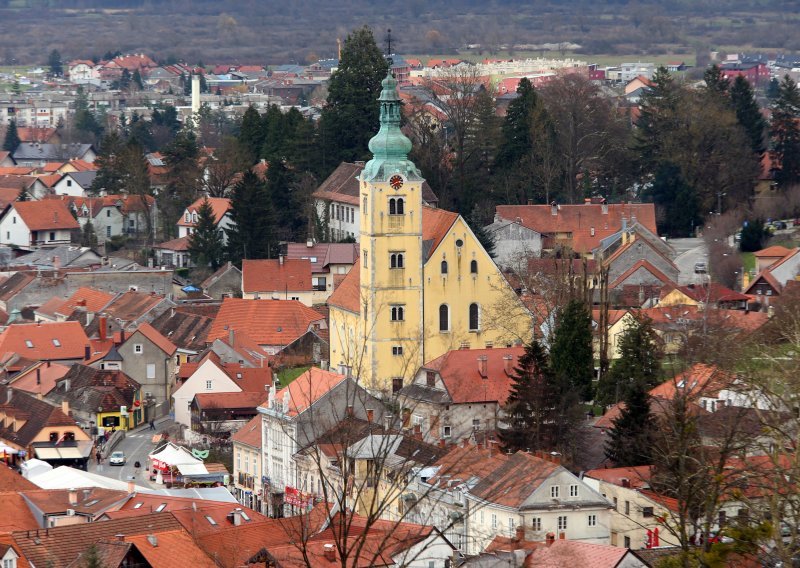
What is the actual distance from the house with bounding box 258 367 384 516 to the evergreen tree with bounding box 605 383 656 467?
558 cm

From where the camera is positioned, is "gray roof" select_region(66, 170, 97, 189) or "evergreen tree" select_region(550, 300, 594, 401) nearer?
"evergreen tree" select_region(550, 300, 594, 401)

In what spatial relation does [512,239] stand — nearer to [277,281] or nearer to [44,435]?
[277,281]

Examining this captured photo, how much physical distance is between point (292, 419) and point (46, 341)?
18.2 m

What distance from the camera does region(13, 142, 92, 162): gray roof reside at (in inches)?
5113

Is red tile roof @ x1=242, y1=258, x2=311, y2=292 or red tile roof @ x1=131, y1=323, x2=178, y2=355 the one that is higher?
red tile roof @ x1=242, y1=258, x2=311, y2=292

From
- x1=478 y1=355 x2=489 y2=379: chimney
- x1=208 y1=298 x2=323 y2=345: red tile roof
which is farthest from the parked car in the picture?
x1=208 y1=298 x2=323 y2=345: red tile roof

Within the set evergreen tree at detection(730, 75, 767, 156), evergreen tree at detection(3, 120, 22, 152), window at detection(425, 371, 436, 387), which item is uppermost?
evergreen tree at detection(730, 75, 767, 156)

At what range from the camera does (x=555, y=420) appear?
173 feet

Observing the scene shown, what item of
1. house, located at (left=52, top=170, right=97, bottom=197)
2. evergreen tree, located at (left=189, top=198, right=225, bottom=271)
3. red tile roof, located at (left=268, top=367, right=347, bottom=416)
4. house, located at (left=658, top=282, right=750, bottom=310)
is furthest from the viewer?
house, located at (left=52, top=170, right=97, bottom=197)

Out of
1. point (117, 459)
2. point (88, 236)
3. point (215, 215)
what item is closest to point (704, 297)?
point (117, 459)

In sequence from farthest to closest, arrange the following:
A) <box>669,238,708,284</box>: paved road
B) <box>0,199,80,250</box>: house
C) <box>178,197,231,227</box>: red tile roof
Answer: <box>0,199,80,250</box>: house
<box>178,197,231,227</box>: red tile roof
<box>669,238,708,284</box>: paved road

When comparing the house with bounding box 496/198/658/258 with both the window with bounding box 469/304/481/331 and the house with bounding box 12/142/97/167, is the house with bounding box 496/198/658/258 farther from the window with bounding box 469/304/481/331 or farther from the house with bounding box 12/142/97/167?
the house with bounding box 12/142/97/167

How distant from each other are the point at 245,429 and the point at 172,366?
10020 millimetres

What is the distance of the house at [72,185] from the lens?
332 ft
